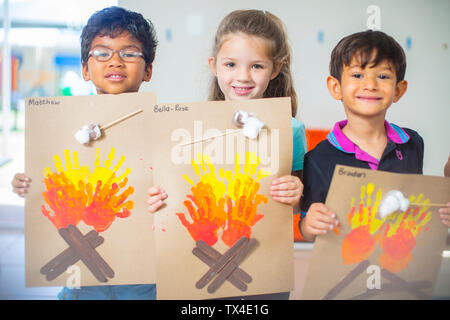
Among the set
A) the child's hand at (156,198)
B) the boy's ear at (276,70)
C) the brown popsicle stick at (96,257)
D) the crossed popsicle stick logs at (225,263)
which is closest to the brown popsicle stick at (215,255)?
the crossed popsicle stick logs at (225,263)

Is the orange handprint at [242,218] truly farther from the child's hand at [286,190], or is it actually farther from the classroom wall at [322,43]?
the classroom wall at [322,43]

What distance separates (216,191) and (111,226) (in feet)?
0.87

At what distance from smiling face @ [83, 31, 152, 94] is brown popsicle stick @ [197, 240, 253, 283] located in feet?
1.39

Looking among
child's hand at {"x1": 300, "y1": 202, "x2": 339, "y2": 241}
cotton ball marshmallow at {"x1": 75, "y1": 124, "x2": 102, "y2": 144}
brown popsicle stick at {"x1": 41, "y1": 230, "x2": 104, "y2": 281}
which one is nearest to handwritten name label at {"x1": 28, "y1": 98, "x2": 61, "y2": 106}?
cotton ball marshmallow at {"x1": 75, "y1": 124, "x2": 102, "y2": 144}

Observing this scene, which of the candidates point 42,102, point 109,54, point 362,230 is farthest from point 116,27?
point 362,230

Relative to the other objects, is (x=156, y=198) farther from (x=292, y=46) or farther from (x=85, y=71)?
(x=292, y=46)

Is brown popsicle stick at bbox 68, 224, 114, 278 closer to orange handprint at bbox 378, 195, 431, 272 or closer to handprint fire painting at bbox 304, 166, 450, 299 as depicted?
handprint fire painting at bbox 304, 166, 450, 299

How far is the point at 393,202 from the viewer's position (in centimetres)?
93

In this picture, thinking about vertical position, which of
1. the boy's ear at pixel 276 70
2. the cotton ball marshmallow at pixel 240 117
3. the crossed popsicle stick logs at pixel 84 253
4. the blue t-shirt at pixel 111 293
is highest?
the boy's ear at pixel 276 70

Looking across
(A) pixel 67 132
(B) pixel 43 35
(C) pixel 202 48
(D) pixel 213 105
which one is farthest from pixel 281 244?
(B) pixel 43 35

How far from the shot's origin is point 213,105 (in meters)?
0.94

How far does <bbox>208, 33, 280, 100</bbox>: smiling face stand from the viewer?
103 centimetres

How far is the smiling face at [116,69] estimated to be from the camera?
103 centimetres

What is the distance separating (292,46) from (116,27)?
0.71m
